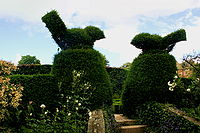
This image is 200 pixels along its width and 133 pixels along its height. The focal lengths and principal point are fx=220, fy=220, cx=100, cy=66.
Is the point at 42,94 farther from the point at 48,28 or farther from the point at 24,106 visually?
the point at 48,28

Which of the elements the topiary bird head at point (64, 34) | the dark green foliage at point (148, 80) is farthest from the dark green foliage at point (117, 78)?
the topiary bird head at point (64, 34)

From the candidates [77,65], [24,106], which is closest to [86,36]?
[77,65]

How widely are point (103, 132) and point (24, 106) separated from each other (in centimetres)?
294

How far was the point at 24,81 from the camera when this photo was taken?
6477mm

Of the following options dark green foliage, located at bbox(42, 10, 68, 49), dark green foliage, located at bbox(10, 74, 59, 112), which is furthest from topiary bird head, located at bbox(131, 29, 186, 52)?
dark green foliage, located at bbox(10, 74, 59, 112)

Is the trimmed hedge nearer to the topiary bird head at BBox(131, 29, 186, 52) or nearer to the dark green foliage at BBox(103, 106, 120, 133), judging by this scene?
the topiary bird head at BBox(131, 29, 186, 52)

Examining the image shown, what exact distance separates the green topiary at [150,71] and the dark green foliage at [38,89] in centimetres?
326

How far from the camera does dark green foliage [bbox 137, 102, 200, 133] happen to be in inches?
242

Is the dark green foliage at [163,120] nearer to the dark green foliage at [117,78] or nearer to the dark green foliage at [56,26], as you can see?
the dark green foliage at [56,26]

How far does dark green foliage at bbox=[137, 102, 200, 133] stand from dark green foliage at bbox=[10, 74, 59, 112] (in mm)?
3247

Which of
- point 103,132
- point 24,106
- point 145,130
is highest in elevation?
point 24,106

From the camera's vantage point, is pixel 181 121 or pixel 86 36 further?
pixel 86 36

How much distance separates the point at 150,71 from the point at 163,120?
2108 millimetres

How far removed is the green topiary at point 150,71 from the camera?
8.27 metres
